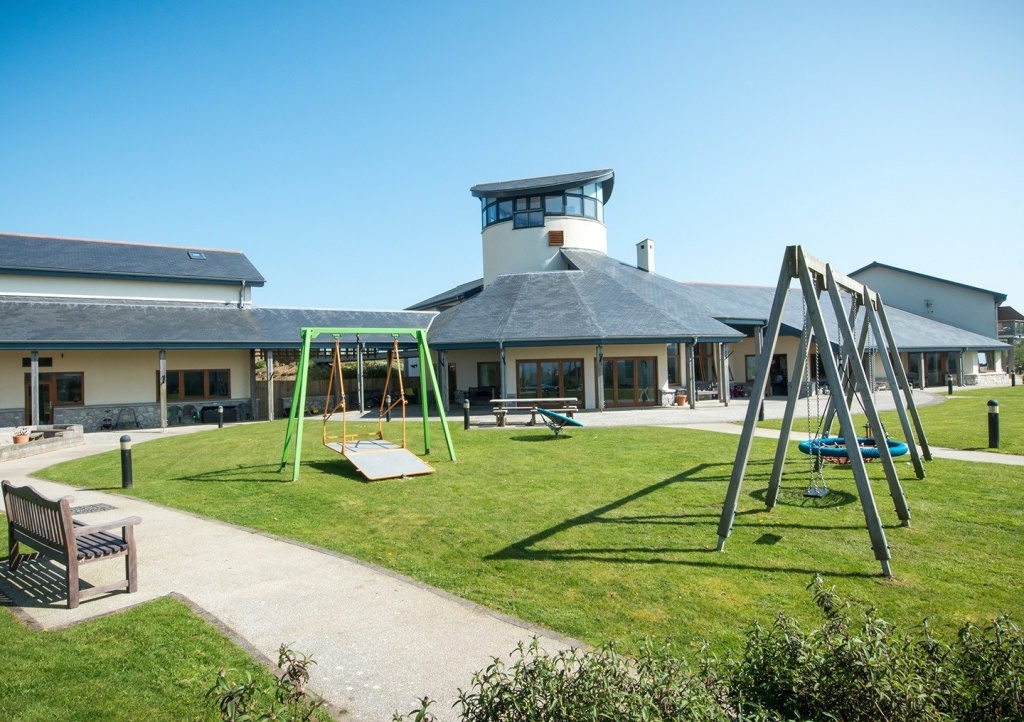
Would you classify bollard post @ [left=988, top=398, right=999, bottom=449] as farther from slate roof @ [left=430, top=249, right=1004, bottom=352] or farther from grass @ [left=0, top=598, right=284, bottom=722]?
grass @ [left=0, top=598, right=284, bottom=722]

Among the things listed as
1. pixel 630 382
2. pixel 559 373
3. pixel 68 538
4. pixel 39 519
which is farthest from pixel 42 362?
pixel 68 538

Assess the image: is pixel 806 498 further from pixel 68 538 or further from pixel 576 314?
pixel 576 314

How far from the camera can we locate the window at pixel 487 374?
29.7m

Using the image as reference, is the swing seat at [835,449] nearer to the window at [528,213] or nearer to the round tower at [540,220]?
Result: the round tower at [540,220]

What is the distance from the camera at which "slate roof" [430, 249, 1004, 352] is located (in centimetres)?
2520

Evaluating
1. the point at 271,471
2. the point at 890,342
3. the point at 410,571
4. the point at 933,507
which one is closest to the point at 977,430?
the point at 890,342

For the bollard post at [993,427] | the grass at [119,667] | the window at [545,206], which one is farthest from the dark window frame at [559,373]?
the grass at [119,667]

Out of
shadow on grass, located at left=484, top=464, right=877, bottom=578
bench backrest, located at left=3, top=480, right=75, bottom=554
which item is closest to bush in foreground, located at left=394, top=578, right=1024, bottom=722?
shadow on grass, located at left=484, top=464, right=877, bottom=578

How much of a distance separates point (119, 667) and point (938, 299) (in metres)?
52.3

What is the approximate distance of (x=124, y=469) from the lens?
37.4 feet

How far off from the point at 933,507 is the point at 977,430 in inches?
372

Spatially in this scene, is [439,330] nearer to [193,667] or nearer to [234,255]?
[234,255]

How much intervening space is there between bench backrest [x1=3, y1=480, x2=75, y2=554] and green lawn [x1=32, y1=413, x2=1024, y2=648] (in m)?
2.58

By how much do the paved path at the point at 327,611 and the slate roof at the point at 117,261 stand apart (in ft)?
83.0
